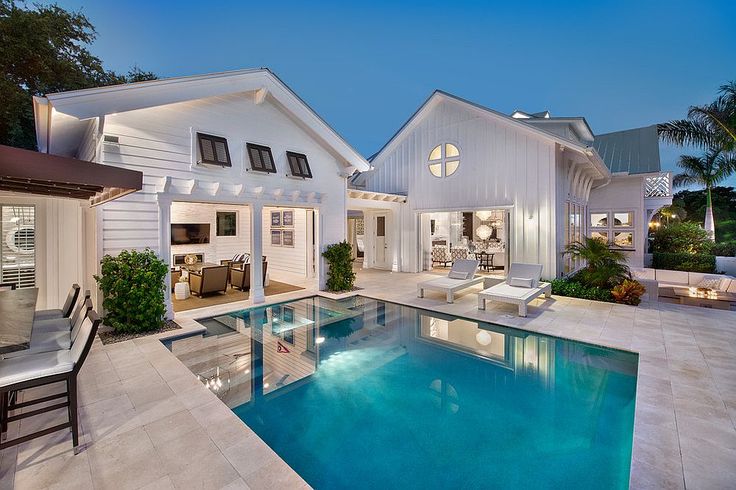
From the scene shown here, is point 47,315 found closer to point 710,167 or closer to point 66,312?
point 66,312

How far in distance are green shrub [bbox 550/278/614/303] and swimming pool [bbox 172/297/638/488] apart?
4.08 metres

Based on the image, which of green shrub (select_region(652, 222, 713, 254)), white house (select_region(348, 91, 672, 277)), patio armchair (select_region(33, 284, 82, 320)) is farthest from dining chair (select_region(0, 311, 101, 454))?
green shrub (select_region(652, 222, 713, 254))

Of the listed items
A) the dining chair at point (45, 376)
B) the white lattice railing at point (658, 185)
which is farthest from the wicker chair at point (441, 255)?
the dining chair at point (45, 376)

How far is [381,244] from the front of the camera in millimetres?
16328

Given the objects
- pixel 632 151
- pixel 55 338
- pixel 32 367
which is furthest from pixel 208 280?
pixel 632 151

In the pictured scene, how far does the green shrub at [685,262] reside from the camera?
13.9m

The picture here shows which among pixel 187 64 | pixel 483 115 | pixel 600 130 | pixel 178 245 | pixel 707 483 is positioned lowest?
pixel 707 483

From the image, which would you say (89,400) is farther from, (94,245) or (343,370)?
(94,245)

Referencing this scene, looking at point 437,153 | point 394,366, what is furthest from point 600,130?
point 394,366

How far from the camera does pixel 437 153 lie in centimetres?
1366

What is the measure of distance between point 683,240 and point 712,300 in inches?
284

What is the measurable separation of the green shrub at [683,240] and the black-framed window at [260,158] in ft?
58.7

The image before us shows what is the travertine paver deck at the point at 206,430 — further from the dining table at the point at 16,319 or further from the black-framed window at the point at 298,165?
the black-framed window at the point at 298,165

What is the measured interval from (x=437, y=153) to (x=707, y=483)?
12.2m
